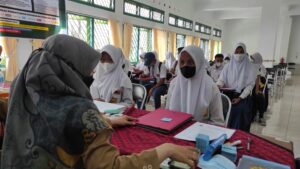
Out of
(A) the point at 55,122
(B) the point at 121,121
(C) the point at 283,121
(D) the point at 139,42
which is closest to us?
(A) the point at 55,122

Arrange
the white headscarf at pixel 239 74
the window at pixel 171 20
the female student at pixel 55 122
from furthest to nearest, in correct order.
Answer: the window at pixel 171 20
the white headscarf at pixel 239 74
the female student at pixel 55 122

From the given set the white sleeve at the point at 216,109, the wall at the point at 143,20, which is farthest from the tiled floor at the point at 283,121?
the wall at the point at 143,20

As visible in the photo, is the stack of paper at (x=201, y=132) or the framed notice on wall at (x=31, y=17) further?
the framed notice on wall at (x=31, y=17)

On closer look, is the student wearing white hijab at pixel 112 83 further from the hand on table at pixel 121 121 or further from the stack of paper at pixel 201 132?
the stack of paper at pixel 201 132

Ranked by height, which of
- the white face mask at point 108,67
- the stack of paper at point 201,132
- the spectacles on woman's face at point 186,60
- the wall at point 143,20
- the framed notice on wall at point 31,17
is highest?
the wall at point 143,20

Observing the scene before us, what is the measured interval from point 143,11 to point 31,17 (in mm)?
5788

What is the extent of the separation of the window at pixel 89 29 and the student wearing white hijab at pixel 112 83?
3.67 meters

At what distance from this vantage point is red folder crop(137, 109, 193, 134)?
1.21 metres

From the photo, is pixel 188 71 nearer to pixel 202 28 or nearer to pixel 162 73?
pixel 162 73

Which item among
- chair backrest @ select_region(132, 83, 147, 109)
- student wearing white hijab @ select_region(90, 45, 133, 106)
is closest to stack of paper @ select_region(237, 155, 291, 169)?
student wearing white hijab @ select_region(90, 45, 133, 106)

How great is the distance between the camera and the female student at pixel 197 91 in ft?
5.77

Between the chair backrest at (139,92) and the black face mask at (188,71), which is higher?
the black face mask at (188,71)

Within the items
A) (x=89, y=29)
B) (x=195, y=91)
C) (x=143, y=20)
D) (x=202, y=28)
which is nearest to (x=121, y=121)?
(x=195, y=91)

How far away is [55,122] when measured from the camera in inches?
25.7
